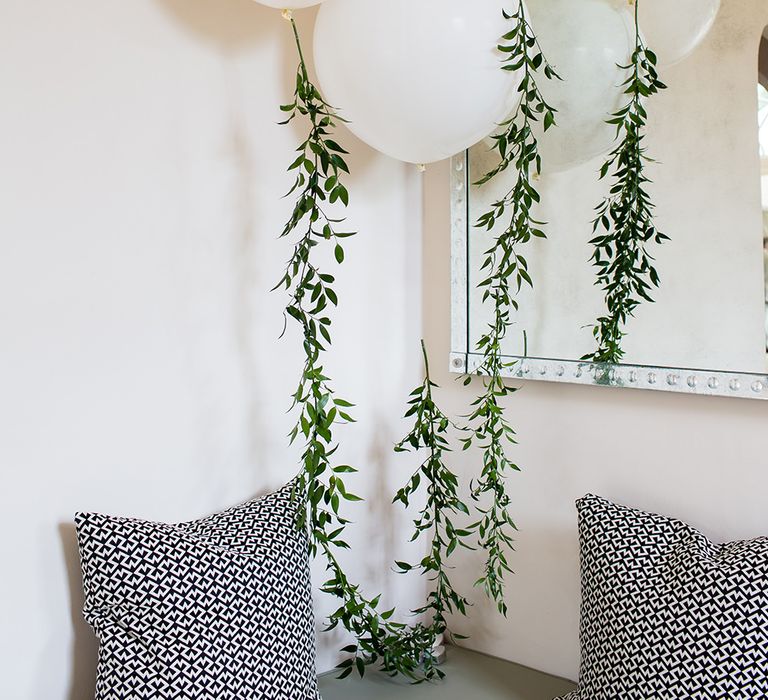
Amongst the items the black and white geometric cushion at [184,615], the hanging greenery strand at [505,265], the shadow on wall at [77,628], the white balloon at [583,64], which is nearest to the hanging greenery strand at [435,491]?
the hanging greenery strand at [505,265]

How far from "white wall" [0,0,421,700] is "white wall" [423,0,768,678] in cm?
31

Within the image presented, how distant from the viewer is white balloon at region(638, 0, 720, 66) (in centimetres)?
125

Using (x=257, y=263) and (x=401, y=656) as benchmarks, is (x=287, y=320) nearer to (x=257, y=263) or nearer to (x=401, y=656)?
(x=257, y=263)

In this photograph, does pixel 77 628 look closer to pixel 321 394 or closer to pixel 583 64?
pixel 321 394

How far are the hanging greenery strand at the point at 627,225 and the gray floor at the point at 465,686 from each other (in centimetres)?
61

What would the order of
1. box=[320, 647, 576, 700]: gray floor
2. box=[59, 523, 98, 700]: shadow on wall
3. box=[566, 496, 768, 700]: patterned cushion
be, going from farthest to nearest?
box=[320, 647, 576, 700]: gray floor, box=[59, 523, 98, 700]: shadow on wall, box=[566, 496, 768, 700]: patterned cushion

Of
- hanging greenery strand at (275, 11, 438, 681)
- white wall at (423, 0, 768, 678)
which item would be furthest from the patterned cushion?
hanging greenery strand at (275, 11, 438, 681)

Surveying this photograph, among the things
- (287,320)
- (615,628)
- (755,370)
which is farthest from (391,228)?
(615,628)

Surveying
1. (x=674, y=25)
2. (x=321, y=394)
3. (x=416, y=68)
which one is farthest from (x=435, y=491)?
(x=674, y=25)

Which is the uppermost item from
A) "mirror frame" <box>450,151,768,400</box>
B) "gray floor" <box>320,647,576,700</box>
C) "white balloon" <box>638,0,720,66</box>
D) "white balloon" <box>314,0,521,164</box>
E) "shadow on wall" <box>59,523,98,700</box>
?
"white balloon" <box>638,0,720,66</box>

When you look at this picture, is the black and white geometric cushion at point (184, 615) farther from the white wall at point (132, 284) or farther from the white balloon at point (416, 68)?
the white balloon at point (416, 68)

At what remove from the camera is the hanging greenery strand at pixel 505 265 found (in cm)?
126

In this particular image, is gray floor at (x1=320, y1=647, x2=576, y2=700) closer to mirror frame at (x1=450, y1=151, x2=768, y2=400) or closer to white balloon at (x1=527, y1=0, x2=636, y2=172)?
mirror frame at (x1=450, y1=151, x2=768, y2=400)

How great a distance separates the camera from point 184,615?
1.14m
